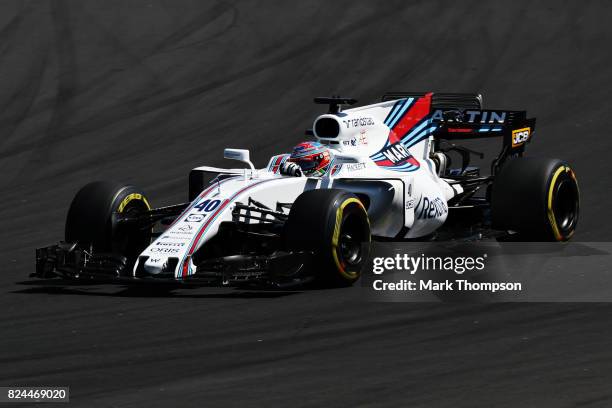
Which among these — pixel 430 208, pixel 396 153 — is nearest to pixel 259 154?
pixel 396 153

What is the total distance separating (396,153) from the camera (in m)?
14.2

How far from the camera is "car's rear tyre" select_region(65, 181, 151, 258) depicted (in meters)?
13.0

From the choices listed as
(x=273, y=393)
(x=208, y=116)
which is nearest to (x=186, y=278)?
(x=273, y=393)

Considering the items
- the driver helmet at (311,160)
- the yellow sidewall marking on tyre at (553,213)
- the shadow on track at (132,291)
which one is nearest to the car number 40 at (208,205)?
the shadow on track at (132,291)

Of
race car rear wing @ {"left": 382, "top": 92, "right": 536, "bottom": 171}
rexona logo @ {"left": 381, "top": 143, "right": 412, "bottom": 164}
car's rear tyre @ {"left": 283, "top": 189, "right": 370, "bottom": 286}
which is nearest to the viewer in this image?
car's rear tyre @ {"left": 283, "top": 189, "right": 370, "bottom": 286}

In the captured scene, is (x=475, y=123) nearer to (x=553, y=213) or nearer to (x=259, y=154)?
(x=553, y=213)

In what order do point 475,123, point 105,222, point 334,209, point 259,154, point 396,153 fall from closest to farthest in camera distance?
point 334,209 → point 105,222 → point 396,153 → point 475,123 → point 259,154

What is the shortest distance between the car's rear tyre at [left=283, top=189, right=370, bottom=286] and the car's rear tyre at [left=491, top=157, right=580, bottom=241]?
241 cm

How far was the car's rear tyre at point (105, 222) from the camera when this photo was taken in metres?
13.0

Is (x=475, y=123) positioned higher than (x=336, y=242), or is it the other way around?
(x=475, y=123)

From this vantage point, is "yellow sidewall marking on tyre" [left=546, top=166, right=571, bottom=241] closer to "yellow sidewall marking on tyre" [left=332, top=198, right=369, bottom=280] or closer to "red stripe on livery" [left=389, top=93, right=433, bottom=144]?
"red stripe on livery" [left=389, top=93, right=433, bottom=144]

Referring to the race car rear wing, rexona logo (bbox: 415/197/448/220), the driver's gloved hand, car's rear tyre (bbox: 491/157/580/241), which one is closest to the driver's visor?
the driver's gloved hand

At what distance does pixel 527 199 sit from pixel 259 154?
23.9 feet

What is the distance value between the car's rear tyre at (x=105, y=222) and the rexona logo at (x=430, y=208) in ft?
9.07
